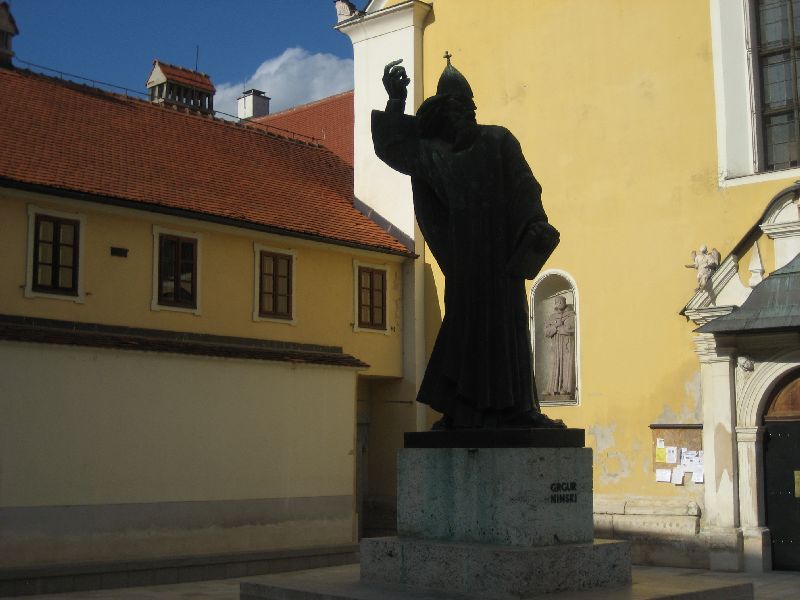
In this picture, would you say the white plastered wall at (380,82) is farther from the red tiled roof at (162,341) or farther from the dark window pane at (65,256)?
the dark window pane at (65,256)

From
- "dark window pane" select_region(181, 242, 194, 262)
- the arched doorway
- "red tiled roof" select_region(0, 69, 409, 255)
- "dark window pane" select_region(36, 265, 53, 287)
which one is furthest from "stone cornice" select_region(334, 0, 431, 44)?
the arched doorway

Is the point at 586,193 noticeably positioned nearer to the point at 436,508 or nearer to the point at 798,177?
the point at 798,177

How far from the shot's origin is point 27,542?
15.2 meters

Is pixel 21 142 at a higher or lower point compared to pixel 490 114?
lower

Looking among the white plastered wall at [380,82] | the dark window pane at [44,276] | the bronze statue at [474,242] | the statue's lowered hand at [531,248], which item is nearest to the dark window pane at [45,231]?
the dark window pane at [44,276]

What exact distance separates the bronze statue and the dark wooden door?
1053 cm

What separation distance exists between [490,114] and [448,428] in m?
14.5

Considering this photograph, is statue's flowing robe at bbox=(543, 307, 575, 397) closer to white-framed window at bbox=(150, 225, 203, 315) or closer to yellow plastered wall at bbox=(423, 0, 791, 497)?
yellow plastered wall at bbox=(423, 0, 791, 497)

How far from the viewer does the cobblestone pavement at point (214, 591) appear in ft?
45.4

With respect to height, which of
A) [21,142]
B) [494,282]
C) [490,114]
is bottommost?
[494,282]

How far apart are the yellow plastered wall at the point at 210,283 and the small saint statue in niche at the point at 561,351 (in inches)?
128

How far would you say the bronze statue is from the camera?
787cm

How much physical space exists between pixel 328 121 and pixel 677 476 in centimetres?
1437

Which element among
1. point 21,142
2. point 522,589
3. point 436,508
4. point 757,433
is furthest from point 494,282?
point 21,142
